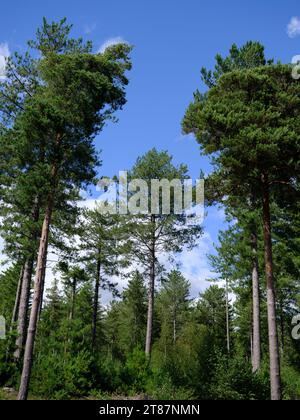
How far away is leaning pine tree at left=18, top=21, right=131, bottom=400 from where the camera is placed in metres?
13.0

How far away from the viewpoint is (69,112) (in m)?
13.7

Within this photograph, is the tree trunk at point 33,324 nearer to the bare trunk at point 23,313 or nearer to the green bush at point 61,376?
the green bush at point 61,376

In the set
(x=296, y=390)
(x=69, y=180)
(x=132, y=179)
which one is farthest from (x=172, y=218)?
(x=296, y=390)

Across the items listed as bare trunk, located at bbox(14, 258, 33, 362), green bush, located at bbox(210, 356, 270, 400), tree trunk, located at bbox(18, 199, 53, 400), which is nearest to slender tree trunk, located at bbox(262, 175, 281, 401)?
green bush, located at bbox(210, 356, 270, 400)

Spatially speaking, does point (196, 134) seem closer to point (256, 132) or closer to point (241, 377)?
point (256, 132)

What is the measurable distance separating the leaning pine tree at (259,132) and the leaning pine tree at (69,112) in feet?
11.6

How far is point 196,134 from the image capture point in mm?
14008

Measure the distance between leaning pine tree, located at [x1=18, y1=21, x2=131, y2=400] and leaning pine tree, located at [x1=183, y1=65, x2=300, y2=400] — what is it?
3.54m

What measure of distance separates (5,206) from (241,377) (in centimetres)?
1333

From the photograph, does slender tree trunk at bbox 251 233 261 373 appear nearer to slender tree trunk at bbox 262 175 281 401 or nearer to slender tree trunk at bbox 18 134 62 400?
slender tree trunk at bbox 262 175 281 401

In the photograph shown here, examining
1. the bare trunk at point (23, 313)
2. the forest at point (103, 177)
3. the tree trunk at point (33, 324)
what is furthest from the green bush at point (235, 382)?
the bare trunk at point (23, 313)

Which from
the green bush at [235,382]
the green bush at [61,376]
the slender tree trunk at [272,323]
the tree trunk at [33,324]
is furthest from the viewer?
the green bush at [61,376]

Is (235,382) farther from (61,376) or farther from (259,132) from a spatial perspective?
(259,132)

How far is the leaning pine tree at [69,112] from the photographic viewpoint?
13.0 metres
